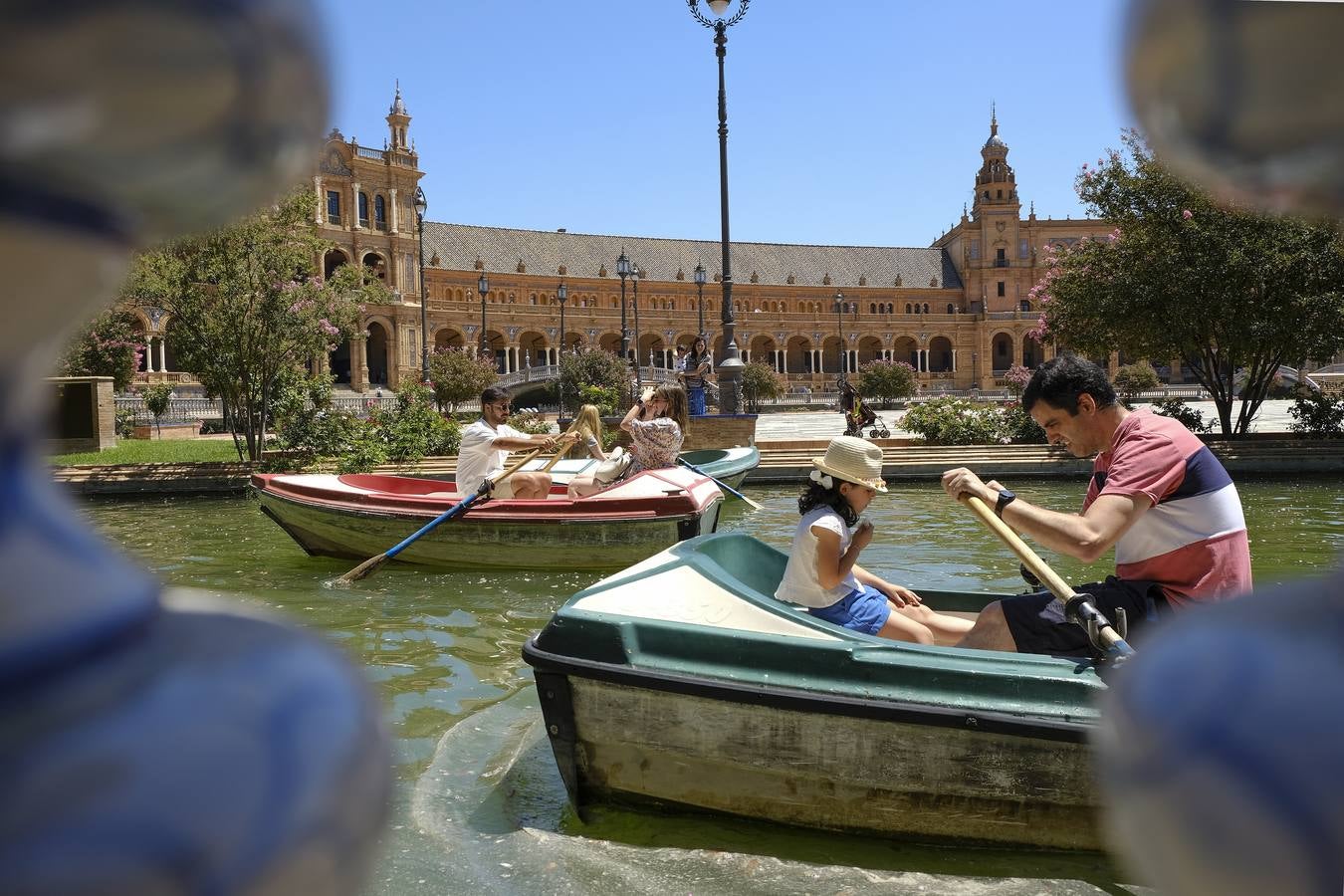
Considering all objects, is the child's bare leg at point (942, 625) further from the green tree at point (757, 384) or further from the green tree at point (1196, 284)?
the green tree at point (757, 384)

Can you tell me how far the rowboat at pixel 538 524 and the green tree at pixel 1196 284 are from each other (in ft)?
42.3

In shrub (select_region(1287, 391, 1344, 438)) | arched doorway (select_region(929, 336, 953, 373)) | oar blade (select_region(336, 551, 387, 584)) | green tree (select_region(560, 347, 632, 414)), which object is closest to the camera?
oar blade (select_region(336, 551, 387, 584))

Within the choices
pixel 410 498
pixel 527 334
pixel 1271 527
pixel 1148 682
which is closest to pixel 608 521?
pixel 410 498

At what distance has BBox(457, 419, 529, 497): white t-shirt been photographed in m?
9.11

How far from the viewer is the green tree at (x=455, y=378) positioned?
38750 mm

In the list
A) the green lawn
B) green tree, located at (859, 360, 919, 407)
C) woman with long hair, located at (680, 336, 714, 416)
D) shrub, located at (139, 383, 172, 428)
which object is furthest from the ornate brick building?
woman with long hair, located at (680, 336, 714, 416)

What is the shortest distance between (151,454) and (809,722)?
823 inches

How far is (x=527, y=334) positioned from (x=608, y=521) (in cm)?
6436

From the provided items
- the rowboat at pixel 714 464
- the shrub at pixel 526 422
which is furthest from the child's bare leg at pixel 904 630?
the shrub at pixel 526 422

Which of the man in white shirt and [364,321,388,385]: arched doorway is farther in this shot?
[364,321,388,385]: arched doorway

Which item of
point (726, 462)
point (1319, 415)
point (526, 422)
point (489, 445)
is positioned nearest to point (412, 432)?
point (526, 422)

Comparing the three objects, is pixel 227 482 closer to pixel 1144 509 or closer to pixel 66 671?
pixel 1144 509

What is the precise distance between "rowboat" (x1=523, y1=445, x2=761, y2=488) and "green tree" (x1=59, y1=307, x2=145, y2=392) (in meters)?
14.3

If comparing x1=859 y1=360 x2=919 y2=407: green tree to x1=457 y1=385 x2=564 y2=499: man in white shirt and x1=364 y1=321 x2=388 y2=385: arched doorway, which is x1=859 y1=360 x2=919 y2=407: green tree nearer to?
x1=364 y1=321 x2=388 y2=385: arched doorway
